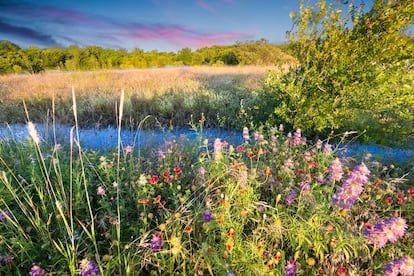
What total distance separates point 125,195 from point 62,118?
3726 mm

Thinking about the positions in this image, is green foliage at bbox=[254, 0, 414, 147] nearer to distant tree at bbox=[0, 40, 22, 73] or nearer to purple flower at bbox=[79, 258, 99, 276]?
purple flower at bbox=[79, 258, 99, 276]

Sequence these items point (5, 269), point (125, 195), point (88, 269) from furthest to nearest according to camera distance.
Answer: point (125, 195), point (5, 269), point (88, 269)

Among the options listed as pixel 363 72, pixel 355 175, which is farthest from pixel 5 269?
pixel 363 72

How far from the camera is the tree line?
17.2 m

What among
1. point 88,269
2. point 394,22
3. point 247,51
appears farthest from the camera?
point 247,51

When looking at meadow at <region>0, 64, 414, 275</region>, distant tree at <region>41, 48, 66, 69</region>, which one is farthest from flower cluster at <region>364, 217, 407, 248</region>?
distant tree at <region>41, 48, 66, 69</region>

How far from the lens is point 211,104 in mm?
4945

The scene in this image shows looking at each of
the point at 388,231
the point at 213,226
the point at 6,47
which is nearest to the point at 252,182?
the point at 213,226

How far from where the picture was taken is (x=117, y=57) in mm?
27938

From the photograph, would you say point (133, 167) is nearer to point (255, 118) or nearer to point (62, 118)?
point (255, 118)

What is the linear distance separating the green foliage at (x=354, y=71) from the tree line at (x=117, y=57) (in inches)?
468

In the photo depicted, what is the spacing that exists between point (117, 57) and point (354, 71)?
2914 centimetres

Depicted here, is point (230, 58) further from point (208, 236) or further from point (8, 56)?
point (208, 236)

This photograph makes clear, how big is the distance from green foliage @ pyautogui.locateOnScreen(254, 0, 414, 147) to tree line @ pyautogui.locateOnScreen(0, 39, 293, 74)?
11.9 m
